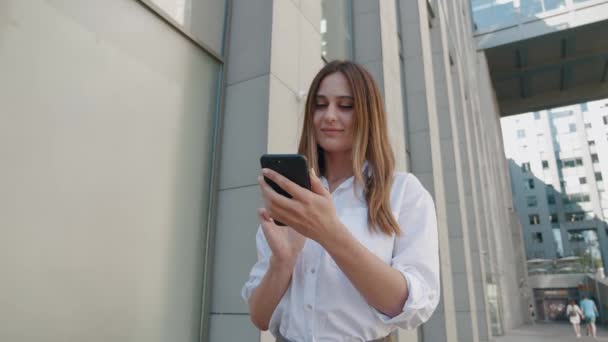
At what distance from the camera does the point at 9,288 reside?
2.28 m

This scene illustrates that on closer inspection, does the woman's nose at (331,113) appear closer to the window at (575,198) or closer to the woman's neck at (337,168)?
the woman's neck at (337,168)

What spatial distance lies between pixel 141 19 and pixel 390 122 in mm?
5007

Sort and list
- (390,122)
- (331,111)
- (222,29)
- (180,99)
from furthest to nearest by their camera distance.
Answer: (390,122) → (222,29) → (180,99) → (331,111)

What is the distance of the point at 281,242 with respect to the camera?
1379 millimetres

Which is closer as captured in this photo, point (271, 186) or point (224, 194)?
point (271, 186)

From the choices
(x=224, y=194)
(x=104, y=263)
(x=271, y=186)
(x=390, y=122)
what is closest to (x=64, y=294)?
(x=104, y=263)

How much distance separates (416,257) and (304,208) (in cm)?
44

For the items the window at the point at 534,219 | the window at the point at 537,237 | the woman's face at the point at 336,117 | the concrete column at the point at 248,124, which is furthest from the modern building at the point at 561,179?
the woman's face at the point at 336,117

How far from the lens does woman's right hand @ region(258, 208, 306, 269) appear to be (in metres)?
1.37

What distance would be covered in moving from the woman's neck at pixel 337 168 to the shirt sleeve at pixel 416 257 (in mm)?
264

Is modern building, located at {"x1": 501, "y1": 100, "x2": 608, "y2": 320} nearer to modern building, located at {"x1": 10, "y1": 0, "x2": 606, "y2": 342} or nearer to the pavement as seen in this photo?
the pavement

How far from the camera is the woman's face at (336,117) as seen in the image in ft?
5.19

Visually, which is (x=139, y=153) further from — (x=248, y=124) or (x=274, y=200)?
(x=274, y=200)

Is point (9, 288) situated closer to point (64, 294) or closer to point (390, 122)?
point (64, 294)
